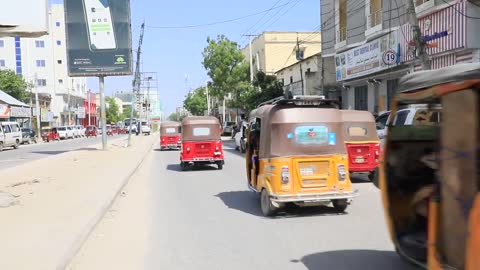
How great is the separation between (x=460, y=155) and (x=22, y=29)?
10728 millimetres

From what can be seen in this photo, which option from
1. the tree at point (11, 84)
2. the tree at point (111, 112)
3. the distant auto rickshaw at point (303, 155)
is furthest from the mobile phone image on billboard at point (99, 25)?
the tree at point (111, 112)

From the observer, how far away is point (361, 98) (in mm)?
29234

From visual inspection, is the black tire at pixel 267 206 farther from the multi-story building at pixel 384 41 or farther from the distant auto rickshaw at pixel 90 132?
the distant auto rickshaw at pixel 90 132

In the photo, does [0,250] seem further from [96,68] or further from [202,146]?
[96,68]

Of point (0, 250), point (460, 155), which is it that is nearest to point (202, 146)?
point (0, 250)

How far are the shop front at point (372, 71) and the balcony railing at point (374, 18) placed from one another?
3.19 feet

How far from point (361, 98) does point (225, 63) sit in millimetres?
23085

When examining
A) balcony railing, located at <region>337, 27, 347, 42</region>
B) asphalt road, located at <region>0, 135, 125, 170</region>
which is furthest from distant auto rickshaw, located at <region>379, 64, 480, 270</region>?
balcony railing, located at <region>337, 27, 347, 42</region>

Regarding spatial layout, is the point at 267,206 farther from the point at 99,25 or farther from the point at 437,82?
the point at 99,25

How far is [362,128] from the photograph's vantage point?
1468cm

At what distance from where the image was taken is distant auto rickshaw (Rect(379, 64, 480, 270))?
4.01 meters

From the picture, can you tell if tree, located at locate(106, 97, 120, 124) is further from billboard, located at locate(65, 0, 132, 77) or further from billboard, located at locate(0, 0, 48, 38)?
billboard, located at locate(0, 0, 48, 38)

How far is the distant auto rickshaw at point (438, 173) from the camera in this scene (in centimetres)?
401

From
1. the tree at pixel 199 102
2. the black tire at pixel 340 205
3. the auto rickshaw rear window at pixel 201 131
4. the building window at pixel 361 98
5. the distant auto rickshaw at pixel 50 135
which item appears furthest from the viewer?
the tree at pixel 199 102
